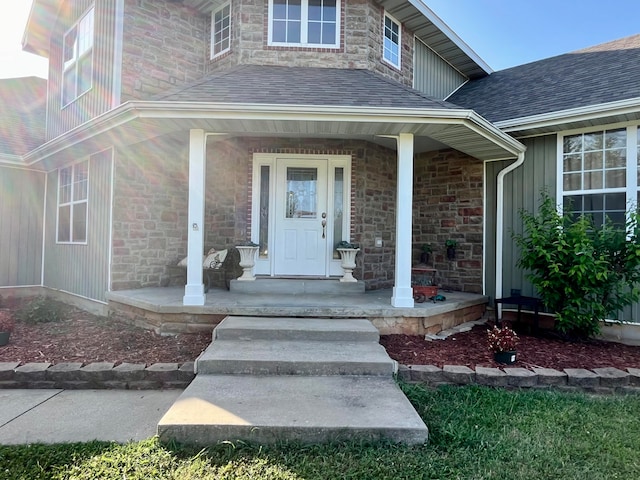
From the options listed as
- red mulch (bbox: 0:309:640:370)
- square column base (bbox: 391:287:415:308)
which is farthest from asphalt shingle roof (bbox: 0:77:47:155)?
square column base (bbox: 391:287:415:308)

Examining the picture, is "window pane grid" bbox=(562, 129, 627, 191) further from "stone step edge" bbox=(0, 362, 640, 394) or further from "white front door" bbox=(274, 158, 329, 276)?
"white front door" bbox=(274, 158, 329, 276)

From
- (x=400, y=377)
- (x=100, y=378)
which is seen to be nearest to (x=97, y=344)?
(x=100, y=378)

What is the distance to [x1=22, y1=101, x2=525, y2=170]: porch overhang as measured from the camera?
4.29m

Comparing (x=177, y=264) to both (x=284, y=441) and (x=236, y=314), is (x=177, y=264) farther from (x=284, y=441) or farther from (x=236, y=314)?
(x=284, y=441)

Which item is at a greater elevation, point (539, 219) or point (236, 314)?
point (539, 219)

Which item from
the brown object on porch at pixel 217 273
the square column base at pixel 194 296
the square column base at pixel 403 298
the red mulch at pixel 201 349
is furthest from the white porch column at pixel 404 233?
the brown object on porch at pixel 217 273

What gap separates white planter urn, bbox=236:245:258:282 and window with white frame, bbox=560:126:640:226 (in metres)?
4.53

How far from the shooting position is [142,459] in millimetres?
2312

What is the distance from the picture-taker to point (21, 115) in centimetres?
980

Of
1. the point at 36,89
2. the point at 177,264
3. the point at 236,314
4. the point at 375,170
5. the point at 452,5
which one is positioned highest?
the point at 452,5

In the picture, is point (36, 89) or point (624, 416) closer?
point (624, 416)

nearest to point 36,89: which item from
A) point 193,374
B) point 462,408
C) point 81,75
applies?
point 81,75

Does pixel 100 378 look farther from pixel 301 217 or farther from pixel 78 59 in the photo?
pixel 78 59

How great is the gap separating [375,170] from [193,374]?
4445mm
